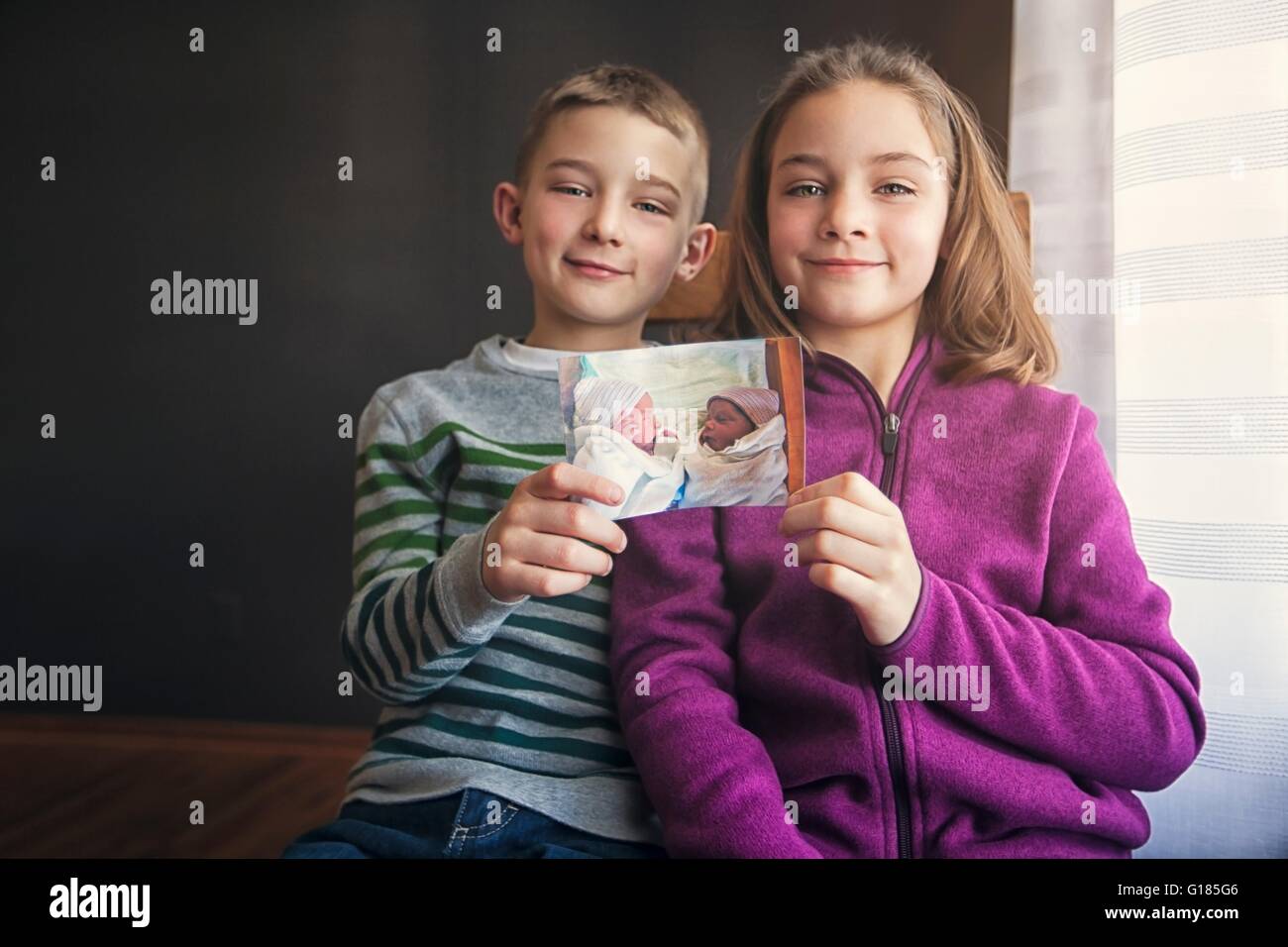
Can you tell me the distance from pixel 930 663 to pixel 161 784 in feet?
2.45

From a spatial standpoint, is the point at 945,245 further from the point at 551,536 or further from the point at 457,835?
the point at 457,835

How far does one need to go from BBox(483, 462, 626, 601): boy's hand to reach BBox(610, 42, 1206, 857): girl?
0.28 feet

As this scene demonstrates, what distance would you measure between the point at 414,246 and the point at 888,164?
17.7 inches

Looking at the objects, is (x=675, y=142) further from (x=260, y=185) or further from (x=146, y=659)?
(x=146, y=659)

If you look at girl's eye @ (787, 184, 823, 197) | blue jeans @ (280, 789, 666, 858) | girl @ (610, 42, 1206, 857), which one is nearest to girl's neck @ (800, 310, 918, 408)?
girl @ (610, 42, 1206, 857)

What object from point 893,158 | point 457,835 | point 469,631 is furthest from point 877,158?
point 457,835

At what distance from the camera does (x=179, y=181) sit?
3.40ft

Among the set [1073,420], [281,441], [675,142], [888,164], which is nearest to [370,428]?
[281,441]

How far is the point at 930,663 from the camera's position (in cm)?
90

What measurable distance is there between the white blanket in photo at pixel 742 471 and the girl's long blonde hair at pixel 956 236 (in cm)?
14

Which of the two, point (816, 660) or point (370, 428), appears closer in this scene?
point (816, 660)

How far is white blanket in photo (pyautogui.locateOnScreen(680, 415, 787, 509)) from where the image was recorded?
901 mm

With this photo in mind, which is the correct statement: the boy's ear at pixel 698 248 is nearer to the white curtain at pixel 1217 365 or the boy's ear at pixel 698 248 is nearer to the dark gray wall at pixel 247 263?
the dark gray wall at pixel 247 263

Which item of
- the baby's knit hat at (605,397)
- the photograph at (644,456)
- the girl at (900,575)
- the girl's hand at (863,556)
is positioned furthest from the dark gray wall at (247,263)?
the girl's hand at (863,556)
